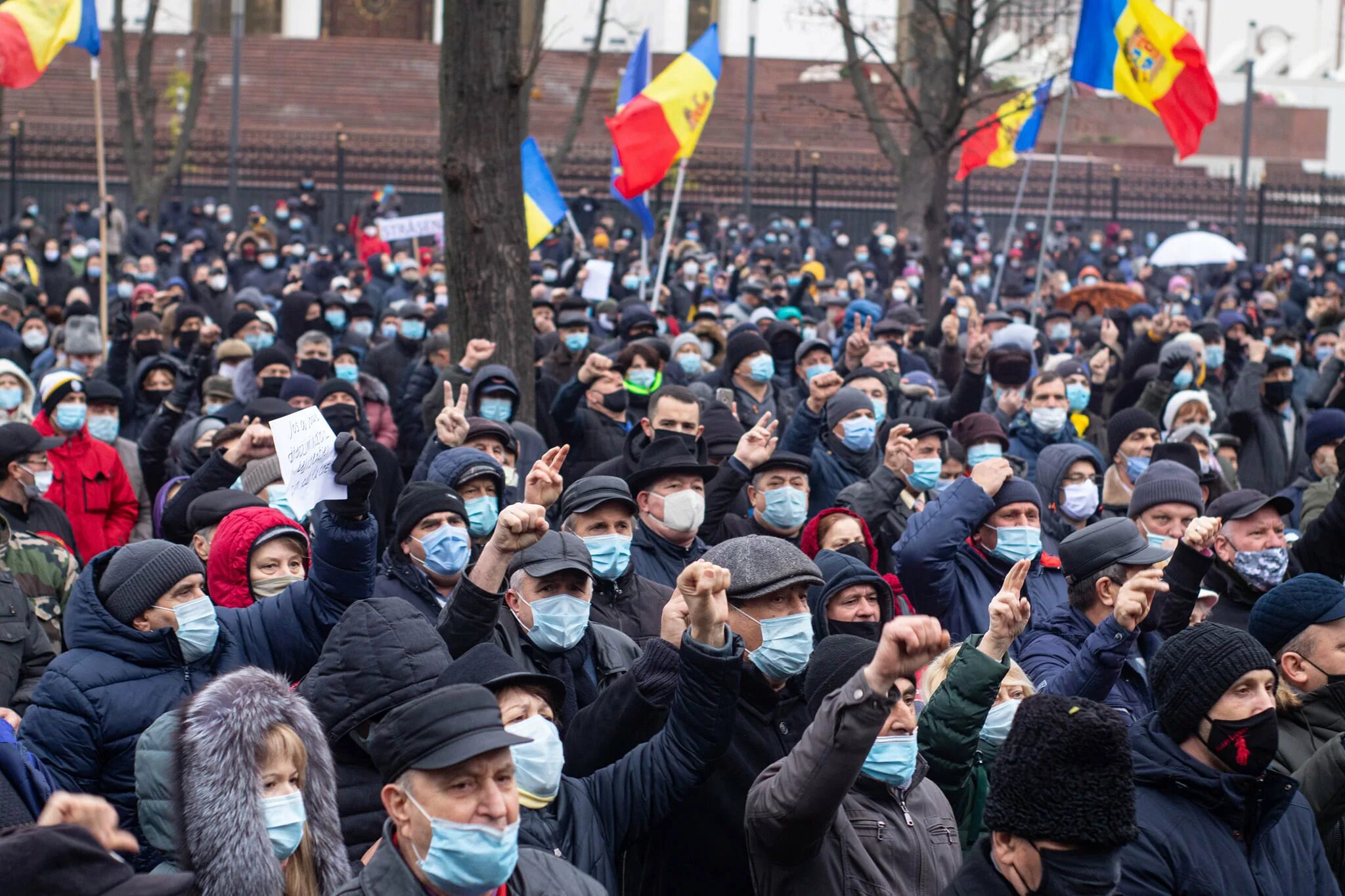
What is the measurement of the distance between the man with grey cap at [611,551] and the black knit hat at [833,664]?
4.19 feet

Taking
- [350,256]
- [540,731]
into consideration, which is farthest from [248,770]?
[350,256]

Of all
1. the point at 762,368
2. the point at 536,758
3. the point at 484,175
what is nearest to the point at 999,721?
the point at 536,758

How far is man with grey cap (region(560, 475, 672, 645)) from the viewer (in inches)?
211

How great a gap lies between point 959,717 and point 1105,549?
4.54 feet

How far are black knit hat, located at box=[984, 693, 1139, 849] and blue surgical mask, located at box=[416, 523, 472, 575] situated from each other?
2.31 meters

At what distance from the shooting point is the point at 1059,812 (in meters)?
3.21

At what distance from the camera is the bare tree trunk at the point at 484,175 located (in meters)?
8.13

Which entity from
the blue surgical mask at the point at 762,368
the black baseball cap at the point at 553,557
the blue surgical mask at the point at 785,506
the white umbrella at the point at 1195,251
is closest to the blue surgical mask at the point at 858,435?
the blue surgical mask at the point at 785,506

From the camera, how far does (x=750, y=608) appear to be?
428 centimetres

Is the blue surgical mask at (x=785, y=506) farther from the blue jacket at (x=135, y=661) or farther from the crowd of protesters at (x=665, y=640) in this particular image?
the blue jacket at (x=135, y=661)

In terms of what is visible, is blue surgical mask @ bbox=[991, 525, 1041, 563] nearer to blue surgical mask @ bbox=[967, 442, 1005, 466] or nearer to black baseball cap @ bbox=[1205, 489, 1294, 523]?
black baseball cap @ bbox=[1205, 489, 1294, 523]

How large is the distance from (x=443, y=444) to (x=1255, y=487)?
5.50m

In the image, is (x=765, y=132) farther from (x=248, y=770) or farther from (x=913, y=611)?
(x=248, y=770)

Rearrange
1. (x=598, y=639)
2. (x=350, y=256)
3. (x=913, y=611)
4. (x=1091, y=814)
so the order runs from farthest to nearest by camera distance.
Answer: (x=350, y=256) → (x=913, y=611) → (x=598, y=639) → (x=1091, y=814)
